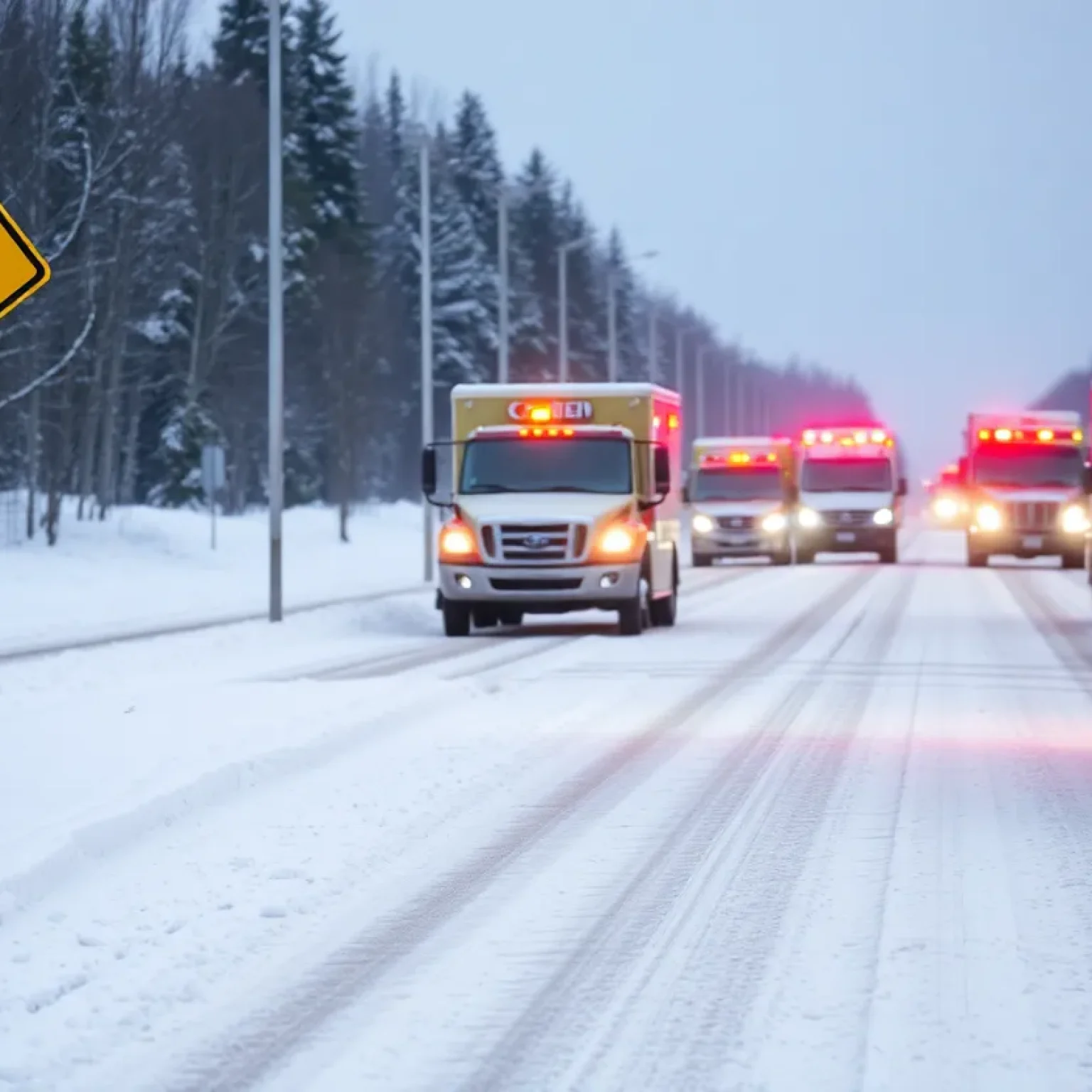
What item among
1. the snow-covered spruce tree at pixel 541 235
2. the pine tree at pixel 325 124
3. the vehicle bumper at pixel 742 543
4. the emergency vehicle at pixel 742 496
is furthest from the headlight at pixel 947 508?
the emergency vehicle at pixel 742 496

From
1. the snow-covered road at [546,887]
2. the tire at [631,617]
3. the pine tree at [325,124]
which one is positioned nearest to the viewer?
the snow-covered road at [546,887]

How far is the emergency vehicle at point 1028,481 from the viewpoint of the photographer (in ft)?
152

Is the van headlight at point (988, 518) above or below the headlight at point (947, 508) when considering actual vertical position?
below

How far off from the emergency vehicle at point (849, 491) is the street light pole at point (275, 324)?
23.9m

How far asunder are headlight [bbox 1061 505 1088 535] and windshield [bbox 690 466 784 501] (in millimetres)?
7202

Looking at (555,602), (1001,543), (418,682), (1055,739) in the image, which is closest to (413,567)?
(1001,543)

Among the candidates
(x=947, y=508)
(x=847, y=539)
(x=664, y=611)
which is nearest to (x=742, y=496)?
(x=847, y=539)

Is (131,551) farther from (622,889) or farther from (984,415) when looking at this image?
(622,889)

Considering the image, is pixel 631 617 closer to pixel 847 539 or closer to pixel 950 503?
pixel 847 539

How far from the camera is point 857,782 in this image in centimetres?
1257

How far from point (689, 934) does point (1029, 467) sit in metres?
39.4

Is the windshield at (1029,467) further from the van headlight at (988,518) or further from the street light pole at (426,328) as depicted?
the street light pole at (426,328)

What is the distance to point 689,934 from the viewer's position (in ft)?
27.2

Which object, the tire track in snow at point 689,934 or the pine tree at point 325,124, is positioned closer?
the tire track in snow at point 689,934
